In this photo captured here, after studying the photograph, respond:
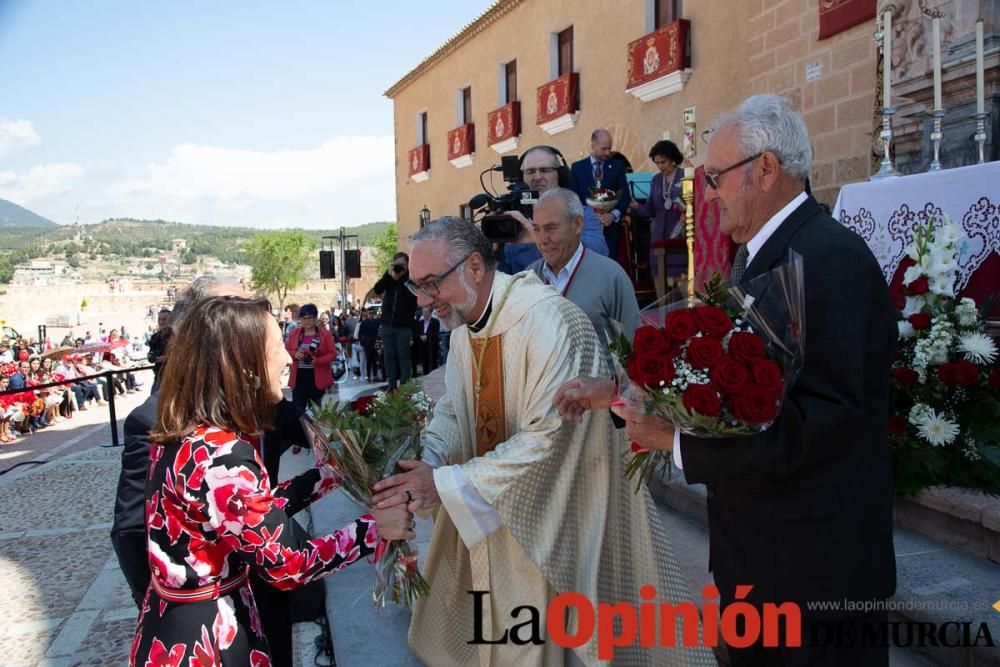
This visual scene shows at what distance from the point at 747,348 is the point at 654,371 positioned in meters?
0.18

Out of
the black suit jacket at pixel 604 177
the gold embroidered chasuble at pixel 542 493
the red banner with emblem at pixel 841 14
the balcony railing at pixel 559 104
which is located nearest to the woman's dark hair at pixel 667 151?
the black suit jacket at pixel 604 177

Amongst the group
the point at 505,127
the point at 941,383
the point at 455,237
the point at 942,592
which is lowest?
the point at 942,592

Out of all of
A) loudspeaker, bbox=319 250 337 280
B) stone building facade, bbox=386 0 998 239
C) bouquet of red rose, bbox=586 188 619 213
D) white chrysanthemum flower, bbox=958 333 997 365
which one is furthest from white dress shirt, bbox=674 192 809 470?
loudspeaker, bbox=319 250 337 280

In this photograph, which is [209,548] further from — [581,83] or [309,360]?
[581,83]

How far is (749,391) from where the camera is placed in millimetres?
1422

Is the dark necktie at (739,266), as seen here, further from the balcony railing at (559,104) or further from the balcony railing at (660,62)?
the balcony railing at (559,104)

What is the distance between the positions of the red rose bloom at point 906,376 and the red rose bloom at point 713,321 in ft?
6.80

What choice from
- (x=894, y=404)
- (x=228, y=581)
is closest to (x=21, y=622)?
(x=228, y=581)

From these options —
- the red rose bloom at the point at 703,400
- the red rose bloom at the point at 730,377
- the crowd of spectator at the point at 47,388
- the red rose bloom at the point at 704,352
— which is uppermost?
the red rose bloom at the point at 704,352

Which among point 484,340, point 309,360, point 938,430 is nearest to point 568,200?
point 484,340

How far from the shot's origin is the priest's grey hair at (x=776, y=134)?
5.69 ft

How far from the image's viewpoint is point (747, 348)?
4.79 ft

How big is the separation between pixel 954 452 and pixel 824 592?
5.76 feet

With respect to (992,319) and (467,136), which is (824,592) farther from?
(467,136)
